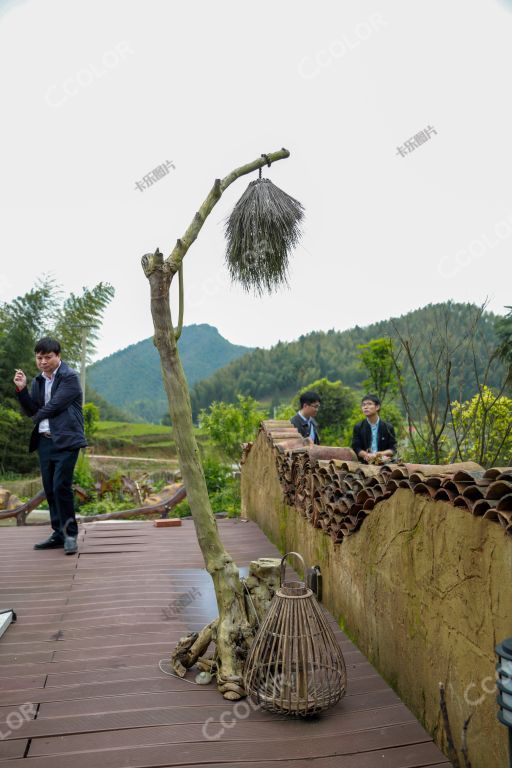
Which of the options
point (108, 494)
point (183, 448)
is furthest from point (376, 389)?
point (183, 448)

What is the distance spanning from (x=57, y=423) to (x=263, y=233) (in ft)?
7.01

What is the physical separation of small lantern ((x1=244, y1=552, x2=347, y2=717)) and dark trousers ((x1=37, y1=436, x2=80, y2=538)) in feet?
7.90

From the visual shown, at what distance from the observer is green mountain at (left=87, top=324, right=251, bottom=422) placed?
68500 mm

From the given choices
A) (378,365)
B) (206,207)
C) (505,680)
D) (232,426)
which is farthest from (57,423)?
(378,365)

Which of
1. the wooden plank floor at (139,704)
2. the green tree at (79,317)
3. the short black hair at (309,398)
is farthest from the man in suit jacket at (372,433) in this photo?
the green tree at (79,317)

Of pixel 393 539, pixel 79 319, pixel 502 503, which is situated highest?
pixel 79 319

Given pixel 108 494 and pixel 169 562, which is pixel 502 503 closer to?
pixel 169 562

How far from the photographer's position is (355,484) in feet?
9.28

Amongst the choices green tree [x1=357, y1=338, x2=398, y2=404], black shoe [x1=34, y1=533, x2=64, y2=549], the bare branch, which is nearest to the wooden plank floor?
black shoe [x1=34, y1=533, x2=64, y2=549]

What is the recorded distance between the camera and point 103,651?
8.64ft

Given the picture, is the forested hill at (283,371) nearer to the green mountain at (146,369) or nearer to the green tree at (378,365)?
the green mountain at (146,369)

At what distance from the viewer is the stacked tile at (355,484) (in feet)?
5.20

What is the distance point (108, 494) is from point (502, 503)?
9.33 metres

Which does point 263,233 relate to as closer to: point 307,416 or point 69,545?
point 307,416
